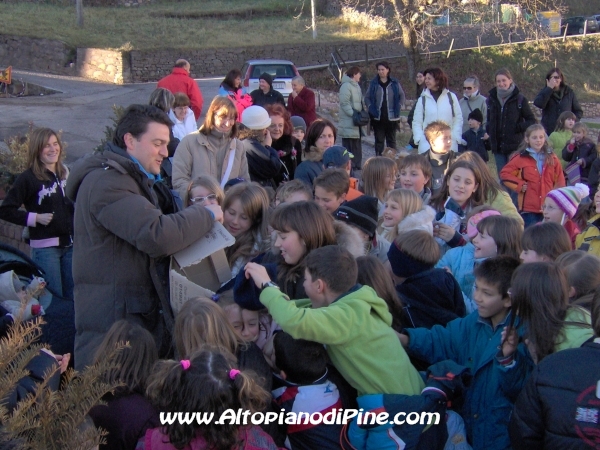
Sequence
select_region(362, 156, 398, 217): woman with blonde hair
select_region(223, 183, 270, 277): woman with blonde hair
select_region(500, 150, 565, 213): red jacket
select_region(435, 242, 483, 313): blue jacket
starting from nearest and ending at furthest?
select_region(223, 183, 270, 277): woman with blonde hair, select_region(435, 242, 483, 313): blue jacket, select_region(362, 156, 398, 217): woman with blonde hair, select_region(500, 150, 565, 213): red jacket

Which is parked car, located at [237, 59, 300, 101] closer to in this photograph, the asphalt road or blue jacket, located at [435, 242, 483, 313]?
the asphalt road

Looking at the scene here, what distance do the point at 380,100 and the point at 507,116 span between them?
112 inches

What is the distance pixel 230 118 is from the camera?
17.4 feet

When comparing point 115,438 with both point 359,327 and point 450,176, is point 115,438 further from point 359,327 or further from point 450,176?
point 450,176

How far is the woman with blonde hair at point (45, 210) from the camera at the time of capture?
5234mm

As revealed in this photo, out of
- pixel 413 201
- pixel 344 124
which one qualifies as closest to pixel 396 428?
pixel 413 201

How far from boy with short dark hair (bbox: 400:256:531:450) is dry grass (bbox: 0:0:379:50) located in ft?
82.2

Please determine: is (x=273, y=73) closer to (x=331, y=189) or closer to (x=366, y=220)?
(x=331, y=189)

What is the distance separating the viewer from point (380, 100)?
11.4 metres

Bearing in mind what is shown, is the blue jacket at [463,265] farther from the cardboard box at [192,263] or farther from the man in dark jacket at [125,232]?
the man in dark jacket at [125,232]

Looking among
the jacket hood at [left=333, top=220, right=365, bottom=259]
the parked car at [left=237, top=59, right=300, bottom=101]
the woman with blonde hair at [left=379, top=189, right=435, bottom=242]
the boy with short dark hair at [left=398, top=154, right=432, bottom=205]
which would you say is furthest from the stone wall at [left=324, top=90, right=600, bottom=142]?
the jacket hood at [left=333, top=220, right=365, bottom=259]

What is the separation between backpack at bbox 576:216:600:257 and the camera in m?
4.83

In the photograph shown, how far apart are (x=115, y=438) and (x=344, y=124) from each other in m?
8.67

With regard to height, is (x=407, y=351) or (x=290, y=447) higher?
(x=407, y=351)
